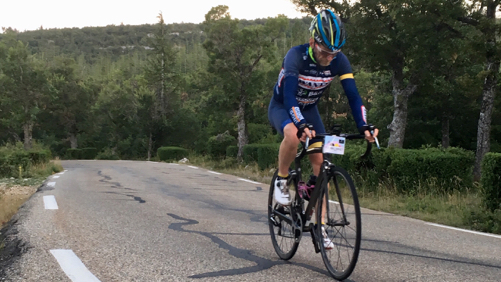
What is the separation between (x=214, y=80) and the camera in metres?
31.9

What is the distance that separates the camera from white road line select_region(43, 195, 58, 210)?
7.38 m

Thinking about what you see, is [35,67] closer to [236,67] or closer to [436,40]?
[236,67]

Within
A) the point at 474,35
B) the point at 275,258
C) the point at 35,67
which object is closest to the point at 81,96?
the point at 35,67

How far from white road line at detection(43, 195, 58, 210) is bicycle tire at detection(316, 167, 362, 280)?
5352mm

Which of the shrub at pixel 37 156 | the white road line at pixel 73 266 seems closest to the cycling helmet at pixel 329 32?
the white road line at pixel 73 266

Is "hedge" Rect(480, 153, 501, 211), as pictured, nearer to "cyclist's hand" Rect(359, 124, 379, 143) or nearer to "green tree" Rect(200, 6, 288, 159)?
"cyclist's hand" Rect(359, 124, 379, 143)

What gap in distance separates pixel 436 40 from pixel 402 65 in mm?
3450

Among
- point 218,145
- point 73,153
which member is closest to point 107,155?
point 73,153

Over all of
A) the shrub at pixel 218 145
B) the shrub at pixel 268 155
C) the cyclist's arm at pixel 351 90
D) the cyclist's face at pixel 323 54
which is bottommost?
the shrub at pixel 218 145

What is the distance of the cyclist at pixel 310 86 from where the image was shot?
364 centimetres

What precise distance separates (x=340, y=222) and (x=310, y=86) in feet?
4.25

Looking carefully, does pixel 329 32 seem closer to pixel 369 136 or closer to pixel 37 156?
pixel 369 136

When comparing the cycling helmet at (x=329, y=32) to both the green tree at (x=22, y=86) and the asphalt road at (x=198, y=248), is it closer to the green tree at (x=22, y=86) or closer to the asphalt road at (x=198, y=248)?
the asphalt road at (x=198, y=248)

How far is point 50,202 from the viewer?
8.06 meters
